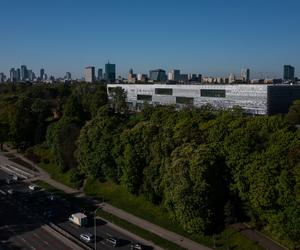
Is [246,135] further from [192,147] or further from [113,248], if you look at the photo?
[113,248]

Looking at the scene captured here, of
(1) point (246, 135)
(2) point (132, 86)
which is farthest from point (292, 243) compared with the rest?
(2) point (132, 86)

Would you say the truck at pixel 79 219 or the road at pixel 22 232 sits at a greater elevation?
the truck at pixel 79 219

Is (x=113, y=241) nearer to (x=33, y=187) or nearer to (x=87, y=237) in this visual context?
(x=87, y=237)

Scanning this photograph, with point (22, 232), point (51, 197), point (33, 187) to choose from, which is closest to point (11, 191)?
point (33, 187)

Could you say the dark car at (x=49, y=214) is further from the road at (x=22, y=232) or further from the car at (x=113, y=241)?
the car at (x=113, y=241)

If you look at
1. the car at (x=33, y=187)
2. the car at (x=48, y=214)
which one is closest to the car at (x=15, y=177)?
the car at (x=33, y=187)

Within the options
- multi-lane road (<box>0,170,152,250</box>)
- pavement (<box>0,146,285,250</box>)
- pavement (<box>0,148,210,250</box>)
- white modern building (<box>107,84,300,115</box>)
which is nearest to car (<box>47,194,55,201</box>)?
multi-lane road (<box>0,170,152,250</box>)
